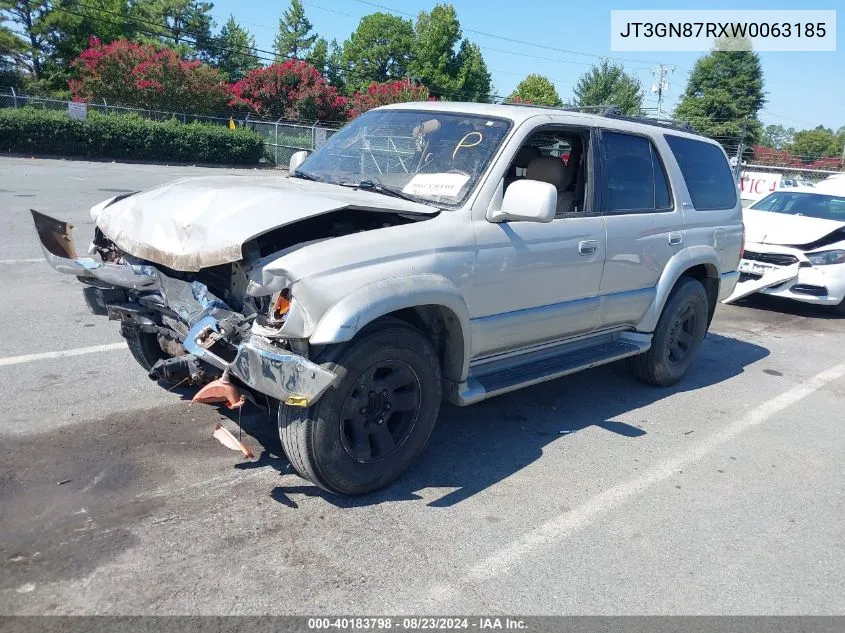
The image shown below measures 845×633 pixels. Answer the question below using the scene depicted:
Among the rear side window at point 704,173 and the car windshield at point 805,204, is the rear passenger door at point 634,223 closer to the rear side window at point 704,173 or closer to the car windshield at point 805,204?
the rear side window at point 704,173

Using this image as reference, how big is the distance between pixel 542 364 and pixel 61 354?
3.61 m

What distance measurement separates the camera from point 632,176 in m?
5.38

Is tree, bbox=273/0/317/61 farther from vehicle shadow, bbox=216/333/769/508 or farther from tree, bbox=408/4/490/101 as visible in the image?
vehicle shadow, bbox=216/333/769/508

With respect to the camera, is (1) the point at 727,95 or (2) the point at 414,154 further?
(1) the point at 727,95

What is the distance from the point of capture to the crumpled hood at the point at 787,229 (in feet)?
31.3

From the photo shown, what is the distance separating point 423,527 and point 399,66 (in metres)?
75.8

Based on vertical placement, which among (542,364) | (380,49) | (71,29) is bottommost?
(542,364)

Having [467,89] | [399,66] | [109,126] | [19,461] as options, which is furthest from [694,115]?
[19,461]

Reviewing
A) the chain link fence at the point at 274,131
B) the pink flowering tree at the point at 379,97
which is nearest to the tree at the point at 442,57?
the pink flowering tree at the point at 379,97

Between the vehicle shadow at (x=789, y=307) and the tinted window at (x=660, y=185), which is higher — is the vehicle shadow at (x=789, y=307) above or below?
below

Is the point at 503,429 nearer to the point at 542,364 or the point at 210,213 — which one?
the point at 542,364

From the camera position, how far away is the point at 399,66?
245ft

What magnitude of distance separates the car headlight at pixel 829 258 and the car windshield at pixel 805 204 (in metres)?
1.04

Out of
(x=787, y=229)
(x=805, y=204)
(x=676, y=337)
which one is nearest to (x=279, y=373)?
(x=676, y=337)
